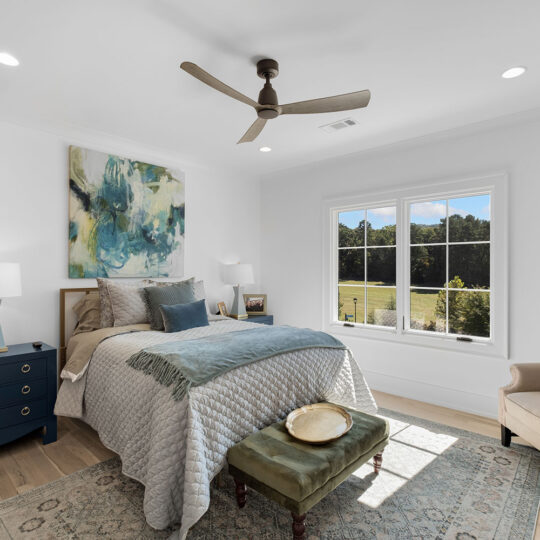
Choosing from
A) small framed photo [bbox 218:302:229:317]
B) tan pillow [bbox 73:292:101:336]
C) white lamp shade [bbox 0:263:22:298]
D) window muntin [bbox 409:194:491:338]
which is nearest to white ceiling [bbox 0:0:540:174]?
window muntin [bbox 409:194:491:338]

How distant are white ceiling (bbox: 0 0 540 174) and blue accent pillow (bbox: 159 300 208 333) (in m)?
1.60

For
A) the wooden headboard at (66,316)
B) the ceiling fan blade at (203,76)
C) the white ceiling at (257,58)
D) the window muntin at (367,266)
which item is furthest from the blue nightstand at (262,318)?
the ceiling fan blade at (203,76)

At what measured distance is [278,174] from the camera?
15.7 ft

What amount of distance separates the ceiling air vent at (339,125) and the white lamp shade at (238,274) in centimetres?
186

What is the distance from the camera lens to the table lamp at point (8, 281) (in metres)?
2.55

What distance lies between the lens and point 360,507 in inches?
76.6

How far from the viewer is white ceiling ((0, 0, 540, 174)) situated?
1.81m

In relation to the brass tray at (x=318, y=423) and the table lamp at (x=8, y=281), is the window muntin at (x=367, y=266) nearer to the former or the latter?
the brass tray at (x=318, y=423)

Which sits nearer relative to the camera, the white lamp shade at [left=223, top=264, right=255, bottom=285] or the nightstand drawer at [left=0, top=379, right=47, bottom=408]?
the nightstand drawer at [left=0, top=379, right=47, bottom=408]

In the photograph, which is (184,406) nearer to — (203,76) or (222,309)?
(203,76)

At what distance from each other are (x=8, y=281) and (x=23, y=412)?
93 centimetres

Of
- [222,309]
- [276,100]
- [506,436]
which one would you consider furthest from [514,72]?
[222,309]

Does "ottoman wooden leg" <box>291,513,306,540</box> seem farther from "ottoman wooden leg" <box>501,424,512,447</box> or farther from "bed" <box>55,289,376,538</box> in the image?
"ottoman wooden leg" <box>501,424,512,447</box>

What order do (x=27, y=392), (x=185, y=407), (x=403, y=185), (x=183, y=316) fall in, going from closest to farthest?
(x=185, y=407) → (x=27, y=392) → (x=183, y=316) → (x=403, y=185)
